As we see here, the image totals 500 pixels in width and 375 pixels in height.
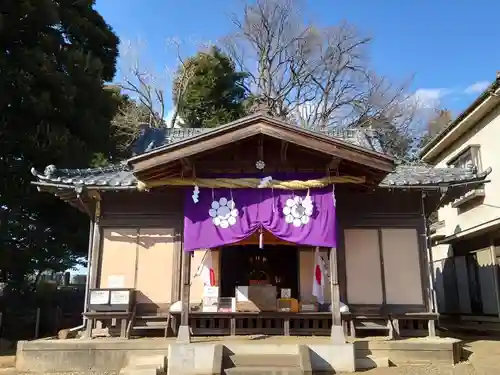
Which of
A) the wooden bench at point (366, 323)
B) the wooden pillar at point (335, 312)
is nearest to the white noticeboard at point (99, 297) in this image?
the wooden pillar at point (335, 312)

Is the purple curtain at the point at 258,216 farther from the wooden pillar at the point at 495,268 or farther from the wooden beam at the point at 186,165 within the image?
the wooden pillar at the point at 495,268

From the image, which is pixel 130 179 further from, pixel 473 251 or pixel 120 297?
pixel 473 251

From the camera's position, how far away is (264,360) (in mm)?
9078

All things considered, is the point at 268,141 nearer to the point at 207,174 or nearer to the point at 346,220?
the point at 207,174

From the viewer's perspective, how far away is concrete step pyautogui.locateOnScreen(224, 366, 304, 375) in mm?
8547

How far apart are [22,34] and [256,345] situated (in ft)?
52.4

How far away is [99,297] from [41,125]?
918cm

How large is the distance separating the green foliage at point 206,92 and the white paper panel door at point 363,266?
67.9 feet

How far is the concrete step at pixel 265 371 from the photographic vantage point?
28.0 feet

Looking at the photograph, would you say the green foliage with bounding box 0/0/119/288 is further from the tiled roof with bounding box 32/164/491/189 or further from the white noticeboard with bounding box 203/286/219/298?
the white noticeboard with bounding box 203/286/219/298

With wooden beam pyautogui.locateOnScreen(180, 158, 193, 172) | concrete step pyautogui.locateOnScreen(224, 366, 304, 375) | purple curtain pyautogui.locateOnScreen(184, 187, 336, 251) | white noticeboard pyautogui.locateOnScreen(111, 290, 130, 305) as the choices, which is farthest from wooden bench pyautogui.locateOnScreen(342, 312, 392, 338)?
white noticeboard pyautogui.locateOnScreen(111, 290, 130, 305)

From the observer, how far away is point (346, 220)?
1172cm

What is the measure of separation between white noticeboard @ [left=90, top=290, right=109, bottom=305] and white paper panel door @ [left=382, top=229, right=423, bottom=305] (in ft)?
22.2

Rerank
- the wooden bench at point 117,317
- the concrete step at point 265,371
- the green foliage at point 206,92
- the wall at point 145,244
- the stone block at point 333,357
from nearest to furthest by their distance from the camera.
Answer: the concrete step at point 265,371 → the stone block at point 333,357 → the wooden bench at point 117,317 → the wall at point 145,244 → the green foliage at point 206,92
